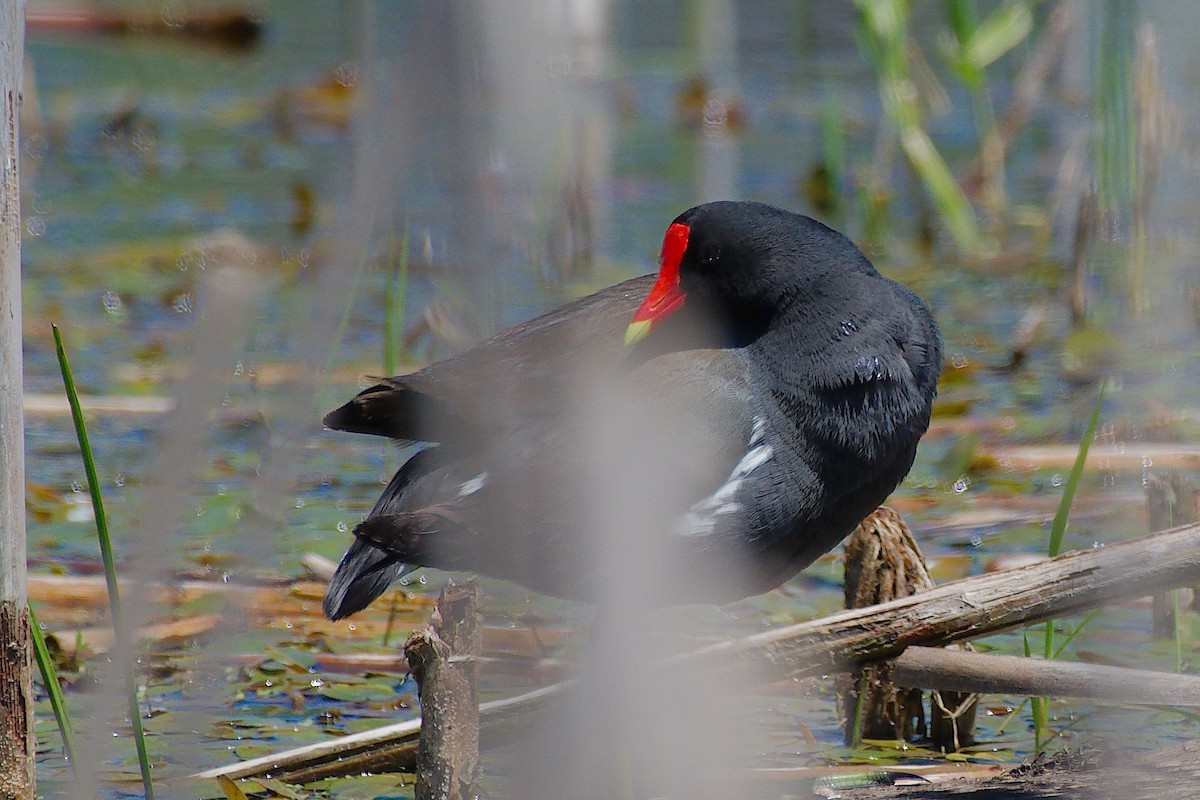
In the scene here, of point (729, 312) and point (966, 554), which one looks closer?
point (729, 312)

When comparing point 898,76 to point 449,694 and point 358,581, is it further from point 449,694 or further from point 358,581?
point 449,694

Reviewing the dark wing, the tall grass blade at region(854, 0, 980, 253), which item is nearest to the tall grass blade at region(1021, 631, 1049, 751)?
the dark wing

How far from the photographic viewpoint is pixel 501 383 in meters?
1.51

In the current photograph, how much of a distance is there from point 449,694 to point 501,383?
0.37m

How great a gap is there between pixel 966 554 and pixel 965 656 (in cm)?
101

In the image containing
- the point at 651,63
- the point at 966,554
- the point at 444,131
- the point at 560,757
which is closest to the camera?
the point at 444,131

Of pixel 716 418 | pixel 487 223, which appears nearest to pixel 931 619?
pixel 716 418

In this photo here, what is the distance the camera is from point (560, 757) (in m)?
1.04

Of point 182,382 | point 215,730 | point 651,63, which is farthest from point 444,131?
point 651,63

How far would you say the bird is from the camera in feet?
5.95

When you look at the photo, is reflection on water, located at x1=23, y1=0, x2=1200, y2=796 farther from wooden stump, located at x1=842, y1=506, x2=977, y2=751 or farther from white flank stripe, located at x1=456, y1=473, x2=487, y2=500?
white flank stripe, located at x1=456, y1=473, x2=487, y2=500

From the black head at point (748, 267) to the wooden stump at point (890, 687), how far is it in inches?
12.9

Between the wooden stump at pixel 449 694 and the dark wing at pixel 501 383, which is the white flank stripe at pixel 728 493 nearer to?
the dark wing at pixel 501 383

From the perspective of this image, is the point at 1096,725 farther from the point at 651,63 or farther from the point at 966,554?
the point at 651,63
